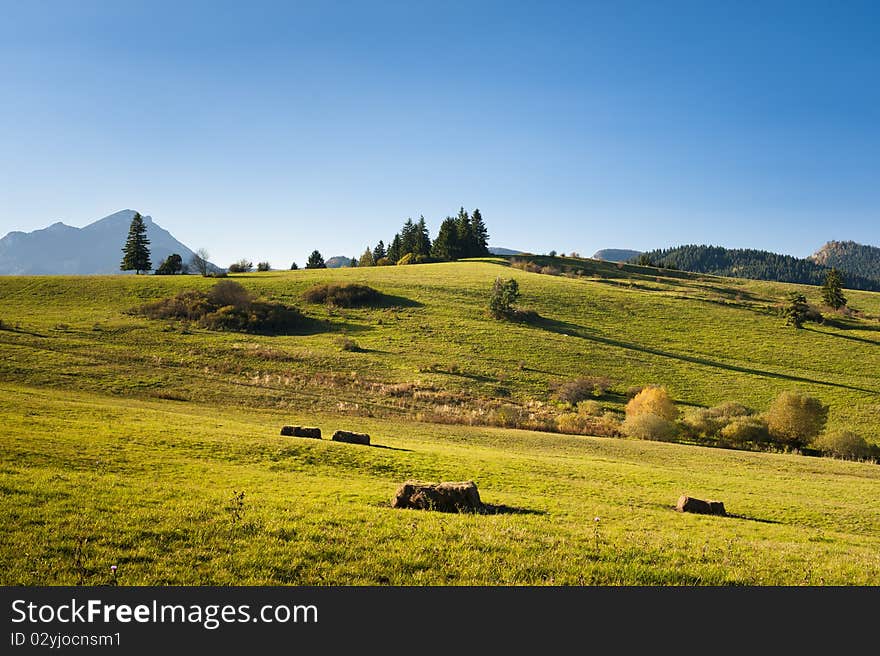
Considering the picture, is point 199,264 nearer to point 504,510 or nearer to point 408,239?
point 408,239

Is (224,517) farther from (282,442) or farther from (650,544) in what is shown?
(282,442)

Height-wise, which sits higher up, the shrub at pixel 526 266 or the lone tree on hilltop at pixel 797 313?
the shrub at pixel 526 266

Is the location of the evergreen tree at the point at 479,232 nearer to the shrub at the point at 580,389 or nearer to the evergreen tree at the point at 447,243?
the evergreen tree at the point at 447,243

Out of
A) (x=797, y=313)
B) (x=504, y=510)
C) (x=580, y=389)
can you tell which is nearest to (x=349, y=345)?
(x=580, y=389)

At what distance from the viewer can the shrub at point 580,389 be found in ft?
152

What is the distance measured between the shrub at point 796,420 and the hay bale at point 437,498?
120 ft

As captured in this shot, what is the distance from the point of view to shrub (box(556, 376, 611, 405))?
4641 cm

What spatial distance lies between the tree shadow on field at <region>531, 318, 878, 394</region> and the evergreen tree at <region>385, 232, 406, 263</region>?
73.6 m

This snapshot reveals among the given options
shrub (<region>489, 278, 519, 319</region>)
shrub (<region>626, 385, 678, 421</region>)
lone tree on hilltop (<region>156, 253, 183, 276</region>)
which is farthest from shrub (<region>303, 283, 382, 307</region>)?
shrub (<region>626, 385, 678, 421</region>)

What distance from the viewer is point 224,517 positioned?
10000 mm

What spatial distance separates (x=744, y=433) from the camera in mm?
38719

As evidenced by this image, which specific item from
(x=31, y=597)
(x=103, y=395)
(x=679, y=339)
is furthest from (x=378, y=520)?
(x=679, y=339)

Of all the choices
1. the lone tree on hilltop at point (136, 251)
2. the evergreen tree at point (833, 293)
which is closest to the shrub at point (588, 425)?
the evergreen tree at point (833, 293)

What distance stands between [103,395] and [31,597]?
33.4 m
